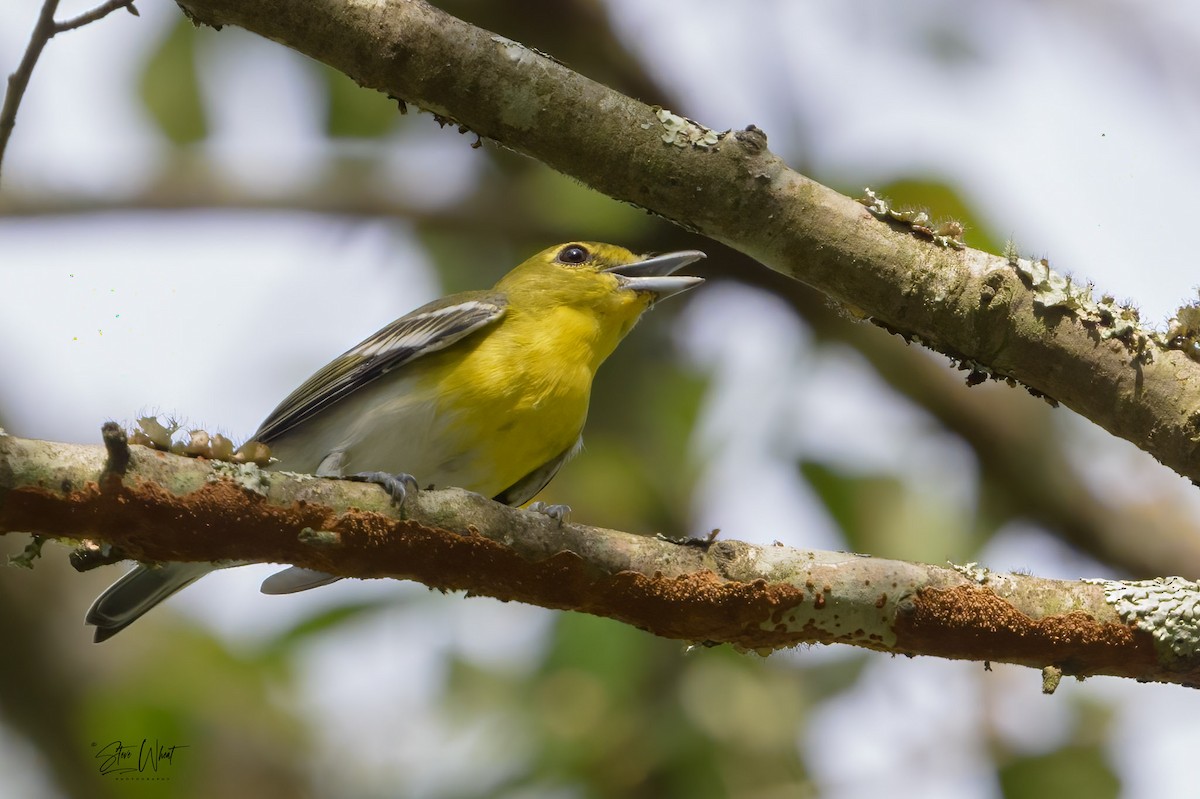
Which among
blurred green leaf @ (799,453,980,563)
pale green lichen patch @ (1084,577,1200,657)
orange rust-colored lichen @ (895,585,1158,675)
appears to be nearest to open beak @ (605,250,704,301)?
blurred green leaf @ (799,453,980,563)

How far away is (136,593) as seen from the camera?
13.4 feet

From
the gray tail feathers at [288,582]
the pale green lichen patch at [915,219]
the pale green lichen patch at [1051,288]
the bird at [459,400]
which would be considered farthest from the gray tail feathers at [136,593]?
the pale green lichen patch at [1051,288]

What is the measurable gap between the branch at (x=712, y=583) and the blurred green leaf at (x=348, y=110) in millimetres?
4732

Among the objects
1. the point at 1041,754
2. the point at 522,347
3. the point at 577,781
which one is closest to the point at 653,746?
the point at 577,781

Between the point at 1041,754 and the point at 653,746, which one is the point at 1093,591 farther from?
the point at 653,746

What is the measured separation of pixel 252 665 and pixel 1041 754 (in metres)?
3.65

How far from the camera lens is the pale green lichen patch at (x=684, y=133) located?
108 inches

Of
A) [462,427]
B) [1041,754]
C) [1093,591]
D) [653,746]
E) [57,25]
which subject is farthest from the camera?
[653,746]

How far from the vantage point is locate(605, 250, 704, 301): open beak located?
16.7ft

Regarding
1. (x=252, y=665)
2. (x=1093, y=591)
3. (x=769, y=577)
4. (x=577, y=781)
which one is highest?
(x=1093, y=591)

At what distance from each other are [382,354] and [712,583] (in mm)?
2340

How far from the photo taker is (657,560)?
287cm

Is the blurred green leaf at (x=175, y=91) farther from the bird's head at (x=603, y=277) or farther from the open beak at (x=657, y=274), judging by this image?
the open beak at (x=657, y=274)

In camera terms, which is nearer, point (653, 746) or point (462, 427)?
point (462, 427)
